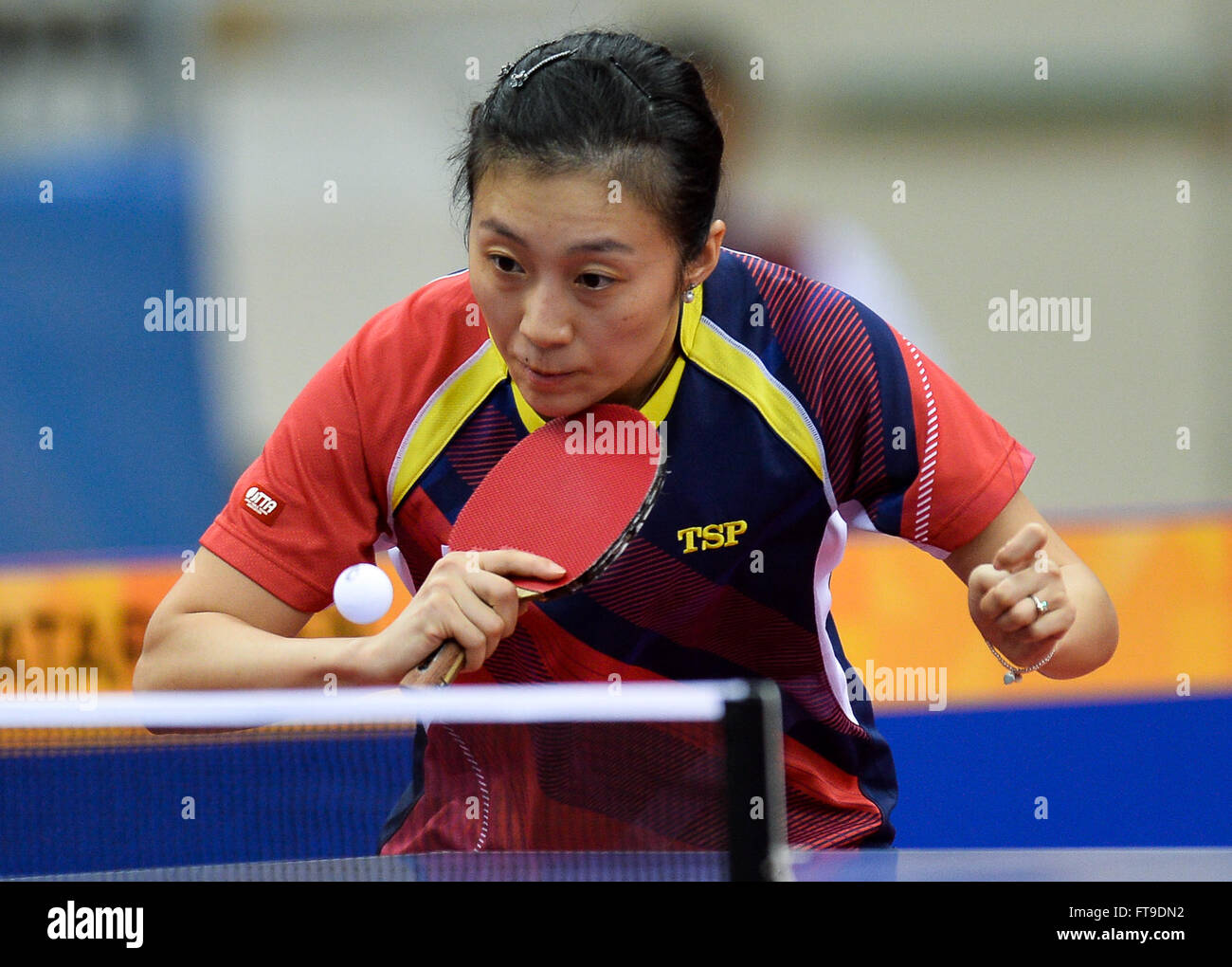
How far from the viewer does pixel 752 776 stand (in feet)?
4.93

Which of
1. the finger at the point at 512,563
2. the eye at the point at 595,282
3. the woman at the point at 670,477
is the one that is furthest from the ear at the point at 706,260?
the finger at the point at 512,563

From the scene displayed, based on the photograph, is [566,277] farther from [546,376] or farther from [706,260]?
[706,260]

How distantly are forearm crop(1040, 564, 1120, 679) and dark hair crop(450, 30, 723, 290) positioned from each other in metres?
0.69

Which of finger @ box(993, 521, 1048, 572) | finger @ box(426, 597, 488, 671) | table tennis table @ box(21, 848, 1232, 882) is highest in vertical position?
finger @ box(993, 521, 1048, 572)

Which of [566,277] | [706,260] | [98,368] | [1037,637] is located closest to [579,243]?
[566,277]

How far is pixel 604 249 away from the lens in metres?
1.88

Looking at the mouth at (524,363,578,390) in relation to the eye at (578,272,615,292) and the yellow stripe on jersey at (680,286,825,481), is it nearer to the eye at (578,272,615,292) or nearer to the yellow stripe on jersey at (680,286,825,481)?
the eye at (578,272,615,292)

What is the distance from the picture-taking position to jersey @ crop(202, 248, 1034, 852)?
213 cm

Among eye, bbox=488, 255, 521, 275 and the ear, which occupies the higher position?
the ear

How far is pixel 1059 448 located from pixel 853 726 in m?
5.90

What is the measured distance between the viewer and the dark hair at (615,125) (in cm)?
192

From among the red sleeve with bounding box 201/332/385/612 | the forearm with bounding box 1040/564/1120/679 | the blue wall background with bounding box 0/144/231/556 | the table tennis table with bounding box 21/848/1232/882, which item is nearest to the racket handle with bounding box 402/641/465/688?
the table tennis table with bounding box 21/848/1232/882

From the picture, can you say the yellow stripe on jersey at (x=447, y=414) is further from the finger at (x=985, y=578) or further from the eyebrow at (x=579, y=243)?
the finger at (x=985, y=578)
